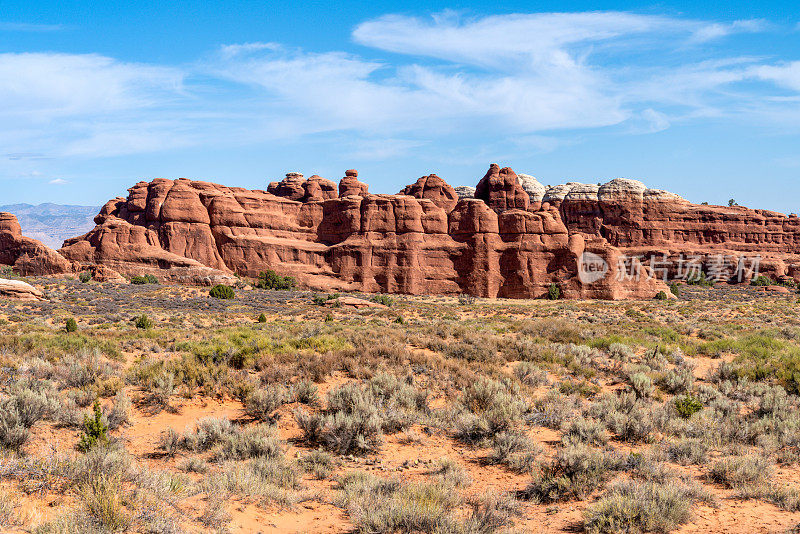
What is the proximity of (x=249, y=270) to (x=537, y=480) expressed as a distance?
56032mm

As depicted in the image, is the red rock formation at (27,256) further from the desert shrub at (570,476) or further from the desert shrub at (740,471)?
the desert shrub at (740,471)

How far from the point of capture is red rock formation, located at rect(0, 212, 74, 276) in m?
51.7

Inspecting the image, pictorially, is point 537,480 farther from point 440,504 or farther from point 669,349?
point 669,349

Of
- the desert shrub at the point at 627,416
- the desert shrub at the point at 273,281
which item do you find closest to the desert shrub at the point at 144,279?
the desert shrub at the point at 273,281

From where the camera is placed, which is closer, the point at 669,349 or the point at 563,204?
the point at 669,349

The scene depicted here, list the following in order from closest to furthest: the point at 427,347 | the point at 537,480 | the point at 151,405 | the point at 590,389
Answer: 1. the point at 537,480
2. the point at 151,405
3. the point at 590,389
4. the point at 427,347

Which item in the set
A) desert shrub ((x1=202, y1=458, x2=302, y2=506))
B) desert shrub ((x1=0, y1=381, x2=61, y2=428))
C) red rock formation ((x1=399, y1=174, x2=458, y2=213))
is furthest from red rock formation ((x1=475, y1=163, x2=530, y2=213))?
desert shrub ((x1=202, y1=458, x2=302, y2=506))

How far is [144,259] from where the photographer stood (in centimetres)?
5419

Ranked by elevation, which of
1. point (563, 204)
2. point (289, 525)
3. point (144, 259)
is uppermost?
point (563, 204)

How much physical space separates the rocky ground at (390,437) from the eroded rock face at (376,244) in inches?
1683

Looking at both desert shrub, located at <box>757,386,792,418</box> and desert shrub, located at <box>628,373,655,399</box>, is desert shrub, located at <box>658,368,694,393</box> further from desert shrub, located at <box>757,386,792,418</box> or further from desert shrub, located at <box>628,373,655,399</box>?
desert shrub, located at <box>757,386,792,418</box>

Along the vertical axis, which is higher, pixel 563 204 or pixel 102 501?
pixel 563 204

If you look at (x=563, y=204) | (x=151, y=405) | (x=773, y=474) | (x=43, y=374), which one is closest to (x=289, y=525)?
(x=151, y=405)

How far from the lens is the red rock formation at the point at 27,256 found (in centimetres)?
5166
